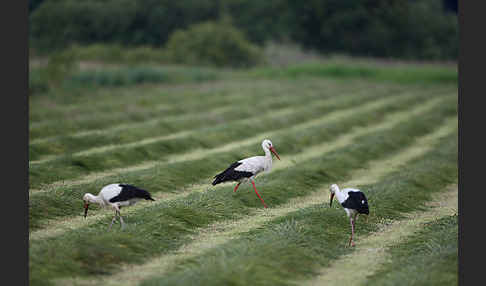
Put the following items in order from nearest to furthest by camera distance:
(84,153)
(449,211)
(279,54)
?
(449,211) < (84,153) < (279,54)

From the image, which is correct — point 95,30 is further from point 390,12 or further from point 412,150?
point 412,150

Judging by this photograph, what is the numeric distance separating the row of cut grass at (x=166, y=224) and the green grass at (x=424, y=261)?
3188mm

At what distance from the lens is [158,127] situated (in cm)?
2198

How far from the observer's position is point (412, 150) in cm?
2073

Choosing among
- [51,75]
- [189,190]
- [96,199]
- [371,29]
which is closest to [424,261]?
[96,199]

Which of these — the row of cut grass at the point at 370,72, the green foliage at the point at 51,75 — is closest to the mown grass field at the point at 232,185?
the green foliage at the point at 51,75

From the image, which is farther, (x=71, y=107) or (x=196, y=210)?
(x=71, y=107)

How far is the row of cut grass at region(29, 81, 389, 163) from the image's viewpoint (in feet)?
59.3

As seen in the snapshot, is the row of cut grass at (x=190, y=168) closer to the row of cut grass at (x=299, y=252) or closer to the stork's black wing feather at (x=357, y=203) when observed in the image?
the row of cut grass at (x=299, y=252)

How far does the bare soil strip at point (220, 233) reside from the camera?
8.59 m

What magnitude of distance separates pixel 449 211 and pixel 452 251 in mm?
3806

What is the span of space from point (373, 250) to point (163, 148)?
9.64m

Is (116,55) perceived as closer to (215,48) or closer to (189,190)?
(215,48)

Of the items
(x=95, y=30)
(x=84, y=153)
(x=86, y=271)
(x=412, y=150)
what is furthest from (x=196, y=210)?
(x=95, y=30)
